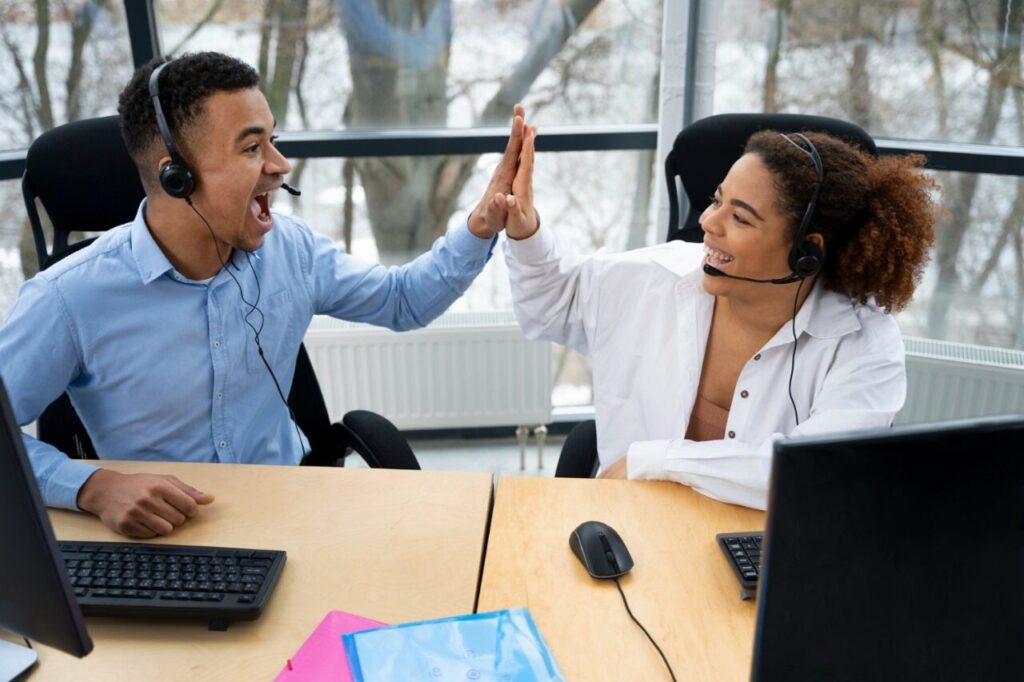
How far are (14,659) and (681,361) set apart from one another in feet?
3.79

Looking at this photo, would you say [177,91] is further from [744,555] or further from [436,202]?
[436,202]

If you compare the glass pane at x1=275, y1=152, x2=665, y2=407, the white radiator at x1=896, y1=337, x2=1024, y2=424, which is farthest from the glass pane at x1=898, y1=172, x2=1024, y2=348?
the glass pane at x1=275, y1=152, x2=665, y2=407

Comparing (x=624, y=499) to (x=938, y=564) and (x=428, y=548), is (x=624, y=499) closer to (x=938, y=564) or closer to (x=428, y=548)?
→ (x=428, y=548)

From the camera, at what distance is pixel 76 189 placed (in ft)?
5.19

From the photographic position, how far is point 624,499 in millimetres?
1295

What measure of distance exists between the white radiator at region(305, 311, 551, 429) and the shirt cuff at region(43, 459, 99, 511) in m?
1.35

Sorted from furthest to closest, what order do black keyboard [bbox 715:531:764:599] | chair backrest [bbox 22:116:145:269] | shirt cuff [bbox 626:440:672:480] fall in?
chair backrest [bbox 22:116:145:269] < shirt cuff [bbox 626:440:672:480] < black keyboard [bbox 715:531:764:599]

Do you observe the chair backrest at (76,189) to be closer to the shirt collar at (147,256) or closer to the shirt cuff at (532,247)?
the shirt collar at (147,256)

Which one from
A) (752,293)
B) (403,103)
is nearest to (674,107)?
(403,103)

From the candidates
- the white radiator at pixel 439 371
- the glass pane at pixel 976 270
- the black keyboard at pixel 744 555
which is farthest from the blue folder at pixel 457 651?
the glass pane at pixel 976 270

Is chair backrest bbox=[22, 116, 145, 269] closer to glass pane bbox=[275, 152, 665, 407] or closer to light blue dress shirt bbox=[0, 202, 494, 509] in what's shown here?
light blue dress shirt bbox=[0, 202, 494, 509]

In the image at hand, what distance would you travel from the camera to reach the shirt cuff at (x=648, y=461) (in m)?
1.34

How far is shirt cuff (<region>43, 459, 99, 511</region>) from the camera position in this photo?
1235 mm

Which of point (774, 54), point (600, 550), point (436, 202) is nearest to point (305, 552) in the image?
point (600, 550)
